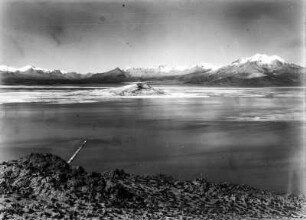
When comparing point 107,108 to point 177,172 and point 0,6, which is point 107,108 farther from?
point 0,6

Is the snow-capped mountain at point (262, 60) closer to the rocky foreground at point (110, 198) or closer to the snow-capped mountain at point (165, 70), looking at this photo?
the snow-capped mountain at point (165, 70)

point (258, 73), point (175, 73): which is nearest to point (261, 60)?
point (258, 73)

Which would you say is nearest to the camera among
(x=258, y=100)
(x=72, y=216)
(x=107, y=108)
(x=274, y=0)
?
(x=72, y=216)

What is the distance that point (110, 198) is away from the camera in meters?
5.89

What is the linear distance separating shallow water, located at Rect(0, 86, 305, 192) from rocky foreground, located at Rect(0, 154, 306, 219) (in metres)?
1.48

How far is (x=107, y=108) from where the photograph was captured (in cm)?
978

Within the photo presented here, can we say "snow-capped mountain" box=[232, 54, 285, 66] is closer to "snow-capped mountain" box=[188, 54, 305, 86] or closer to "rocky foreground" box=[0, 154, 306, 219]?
"snow-capped mountain" box=[188, 54, 305, 86]

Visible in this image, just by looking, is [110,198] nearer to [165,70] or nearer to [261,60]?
[165,70]

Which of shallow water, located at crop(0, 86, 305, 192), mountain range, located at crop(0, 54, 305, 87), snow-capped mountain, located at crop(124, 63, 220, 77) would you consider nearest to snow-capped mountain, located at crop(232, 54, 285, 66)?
mountain range, located at crop(0, 54, 305, 87)

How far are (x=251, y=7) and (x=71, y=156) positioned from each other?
17.2ft

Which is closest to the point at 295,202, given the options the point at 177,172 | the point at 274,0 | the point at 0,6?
the point at 177,172

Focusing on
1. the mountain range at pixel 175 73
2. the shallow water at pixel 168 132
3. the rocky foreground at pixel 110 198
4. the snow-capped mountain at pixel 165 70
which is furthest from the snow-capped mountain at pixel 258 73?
the rocky foreground at pixel 110 198

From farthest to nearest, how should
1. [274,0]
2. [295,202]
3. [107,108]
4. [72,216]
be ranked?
1. [107,108]
2. [274,0]
3. [295,202]
4. [72,216]

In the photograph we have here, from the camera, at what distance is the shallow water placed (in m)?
8.77
